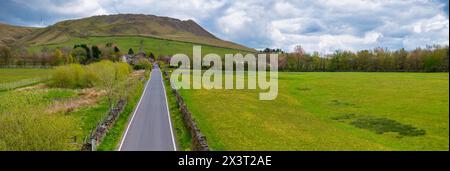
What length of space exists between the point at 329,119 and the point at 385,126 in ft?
25.1

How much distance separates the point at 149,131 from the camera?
4222cm

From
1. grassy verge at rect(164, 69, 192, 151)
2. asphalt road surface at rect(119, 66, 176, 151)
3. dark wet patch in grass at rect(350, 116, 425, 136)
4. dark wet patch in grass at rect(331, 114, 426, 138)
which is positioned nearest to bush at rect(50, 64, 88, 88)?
asphalt road surface at rect(119, 66, 176, 151)

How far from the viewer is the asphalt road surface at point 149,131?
118 feet

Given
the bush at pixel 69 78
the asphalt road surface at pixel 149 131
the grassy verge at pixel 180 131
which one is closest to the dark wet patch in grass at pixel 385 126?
the grassy verge at pixel 180 131

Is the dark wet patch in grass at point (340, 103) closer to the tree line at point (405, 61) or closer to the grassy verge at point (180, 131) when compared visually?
the grassy verge at point (180, 131)

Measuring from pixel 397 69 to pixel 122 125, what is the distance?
158 m

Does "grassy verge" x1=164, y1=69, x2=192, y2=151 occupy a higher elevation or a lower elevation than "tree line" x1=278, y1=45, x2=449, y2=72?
lower

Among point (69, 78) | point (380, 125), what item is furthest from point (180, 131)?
point (69, 78)

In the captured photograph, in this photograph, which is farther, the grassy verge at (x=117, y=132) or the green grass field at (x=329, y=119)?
the green grass field at (x=329, y=119)

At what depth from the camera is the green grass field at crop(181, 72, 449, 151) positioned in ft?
127

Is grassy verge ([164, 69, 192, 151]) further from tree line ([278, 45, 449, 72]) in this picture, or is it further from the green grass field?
tree line ([278, 45, 449, 72])

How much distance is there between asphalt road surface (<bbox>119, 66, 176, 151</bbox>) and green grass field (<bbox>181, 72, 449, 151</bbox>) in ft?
13.5

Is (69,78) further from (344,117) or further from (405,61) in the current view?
(405,61)
